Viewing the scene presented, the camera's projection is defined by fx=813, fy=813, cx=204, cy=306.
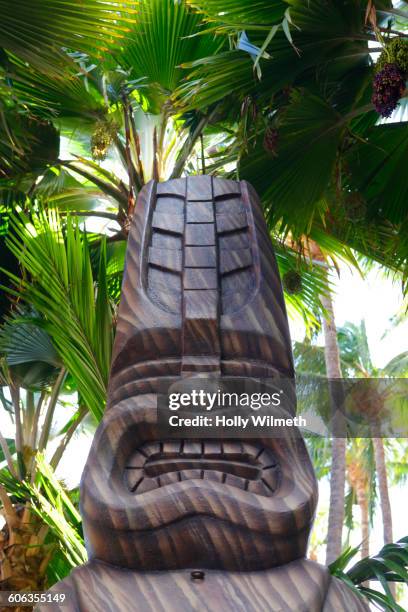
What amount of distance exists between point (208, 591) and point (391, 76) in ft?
8.36

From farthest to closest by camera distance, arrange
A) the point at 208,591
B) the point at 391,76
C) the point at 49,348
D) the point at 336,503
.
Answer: the point at 336,503
the point at 49,348
the point at 391,76
the point at 208,591

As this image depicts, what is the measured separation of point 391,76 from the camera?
390cm

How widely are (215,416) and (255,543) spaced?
0.49 meters

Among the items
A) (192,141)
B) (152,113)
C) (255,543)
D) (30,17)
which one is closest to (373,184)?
(192,141)

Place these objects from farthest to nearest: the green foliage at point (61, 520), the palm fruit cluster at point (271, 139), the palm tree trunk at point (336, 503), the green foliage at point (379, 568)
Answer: the palm tree trunk at point (336, 503), the palm fruit cluster at point (271, 139), the green foliage at point (61, 520), the green foliage at point (379, 568)

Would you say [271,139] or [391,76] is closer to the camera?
[391,76]

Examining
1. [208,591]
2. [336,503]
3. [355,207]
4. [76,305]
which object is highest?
[355,207]

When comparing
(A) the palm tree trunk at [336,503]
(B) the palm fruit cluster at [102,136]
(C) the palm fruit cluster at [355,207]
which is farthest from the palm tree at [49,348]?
(A) the palm tree trunk at [336,503]

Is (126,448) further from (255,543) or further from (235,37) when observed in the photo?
(235,37)

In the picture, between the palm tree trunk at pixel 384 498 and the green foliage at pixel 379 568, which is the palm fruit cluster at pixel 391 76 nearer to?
the green foliage at pixel 379 568

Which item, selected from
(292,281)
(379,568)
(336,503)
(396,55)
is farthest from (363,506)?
(396,55)

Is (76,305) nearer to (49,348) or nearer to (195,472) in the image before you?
(49,348)

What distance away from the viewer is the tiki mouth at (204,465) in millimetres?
Answer: 2836

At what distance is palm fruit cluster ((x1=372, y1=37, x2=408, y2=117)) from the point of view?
12.8ft
